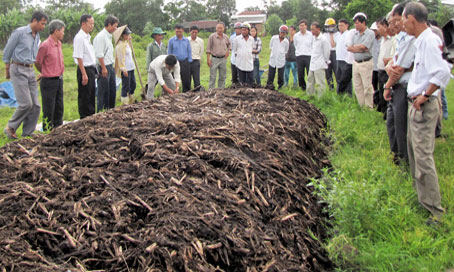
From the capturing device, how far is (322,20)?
3959cm

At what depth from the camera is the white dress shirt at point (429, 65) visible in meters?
3.73

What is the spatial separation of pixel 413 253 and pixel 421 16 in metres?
2.12

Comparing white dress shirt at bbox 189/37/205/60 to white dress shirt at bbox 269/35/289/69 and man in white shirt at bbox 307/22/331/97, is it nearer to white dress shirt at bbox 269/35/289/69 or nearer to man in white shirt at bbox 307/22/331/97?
white dress shirt at bbox 269/35/289/69

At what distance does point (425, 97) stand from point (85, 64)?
568 centimetres

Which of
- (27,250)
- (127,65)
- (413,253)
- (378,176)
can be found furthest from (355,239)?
(127,65)

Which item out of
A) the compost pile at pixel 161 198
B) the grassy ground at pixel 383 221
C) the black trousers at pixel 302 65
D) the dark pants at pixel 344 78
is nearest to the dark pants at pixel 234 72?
the black trousers at pixel 302 65

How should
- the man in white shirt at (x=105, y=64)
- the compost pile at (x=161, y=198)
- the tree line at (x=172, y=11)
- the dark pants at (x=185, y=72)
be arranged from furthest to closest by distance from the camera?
the tree line at (x=172, y=11) → the dark pants at (x=185, y=72) → the man in white shirt at (x=105, y=64) → the compost pile at (x=161, y=198)

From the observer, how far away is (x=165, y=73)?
883 centimetres

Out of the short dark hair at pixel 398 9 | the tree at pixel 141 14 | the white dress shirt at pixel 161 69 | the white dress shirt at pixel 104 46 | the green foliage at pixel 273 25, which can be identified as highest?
the short dark hair at pixel 398 9

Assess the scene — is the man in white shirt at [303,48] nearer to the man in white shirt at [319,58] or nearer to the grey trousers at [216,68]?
the man in white shirt at [319,58]

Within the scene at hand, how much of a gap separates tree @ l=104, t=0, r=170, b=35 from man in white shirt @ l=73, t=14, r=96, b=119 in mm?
45640

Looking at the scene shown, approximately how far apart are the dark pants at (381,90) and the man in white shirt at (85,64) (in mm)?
4946

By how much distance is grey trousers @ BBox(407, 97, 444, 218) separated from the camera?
12.5ft

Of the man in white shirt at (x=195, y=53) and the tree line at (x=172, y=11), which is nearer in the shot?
the man in white shirt at (x=195, y=53)
